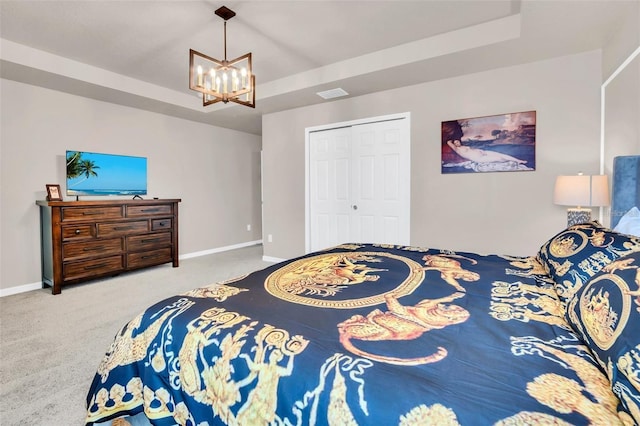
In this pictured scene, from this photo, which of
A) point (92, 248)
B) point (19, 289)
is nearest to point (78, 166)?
point (92, 248)

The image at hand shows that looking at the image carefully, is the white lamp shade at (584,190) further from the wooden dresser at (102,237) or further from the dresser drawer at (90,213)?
the dresser drawer at (90,213)

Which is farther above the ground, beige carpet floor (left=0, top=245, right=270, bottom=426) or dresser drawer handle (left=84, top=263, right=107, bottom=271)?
dresser drawer handle (left=84, top=263, right=107, bottom=271)

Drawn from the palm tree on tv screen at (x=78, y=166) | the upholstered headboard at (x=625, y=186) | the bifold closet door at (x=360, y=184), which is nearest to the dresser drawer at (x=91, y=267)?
the palm tree on tv screen at (x=78, y=166)

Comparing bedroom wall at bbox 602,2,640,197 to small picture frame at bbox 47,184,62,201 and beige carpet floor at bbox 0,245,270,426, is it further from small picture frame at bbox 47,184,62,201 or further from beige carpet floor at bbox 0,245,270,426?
small picture frame at bbox 47,184,62,201

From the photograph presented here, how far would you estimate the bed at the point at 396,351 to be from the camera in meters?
0.70

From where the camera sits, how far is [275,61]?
11.7 feet

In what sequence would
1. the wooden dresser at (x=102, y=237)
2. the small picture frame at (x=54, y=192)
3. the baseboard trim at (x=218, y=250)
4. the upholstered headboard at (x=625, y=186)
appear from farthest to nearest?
the baseboard trim at (x=218, y=250) → the small picture frame at (x=54, y=192) → the wooden dresser at (x=102, y=237) → the upholstered headboard at (x=625, y=186)

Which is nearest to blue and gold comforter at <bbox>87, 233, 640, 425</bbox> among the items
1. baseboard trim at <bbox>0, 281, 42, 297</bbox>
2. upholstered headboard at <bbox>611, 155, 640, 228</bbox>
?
upholstered headboard at <bbox>611, 155, 640, 228</bbox>

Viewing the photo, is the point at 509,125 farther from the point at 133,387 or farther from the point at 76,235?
the point at 76,235

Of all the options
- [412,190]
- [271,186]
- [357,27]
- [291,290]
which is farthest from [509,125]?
[271,186]

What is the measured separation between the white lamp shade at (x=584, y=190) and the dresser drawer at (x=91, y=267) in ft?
16.3

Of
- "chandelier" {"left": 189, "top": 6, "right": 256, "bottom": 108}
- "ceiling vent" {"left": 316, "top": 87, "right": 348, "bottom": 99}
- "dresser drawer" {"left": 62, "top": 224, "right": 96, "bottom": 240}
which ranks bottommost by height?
"dresser drawer" {"left": 62, "top": 224, "right": 96, "bottom": 240}

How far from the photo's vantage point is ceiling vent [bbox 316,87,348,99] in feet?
13.0

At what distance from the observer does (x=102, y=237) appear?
3.91m
